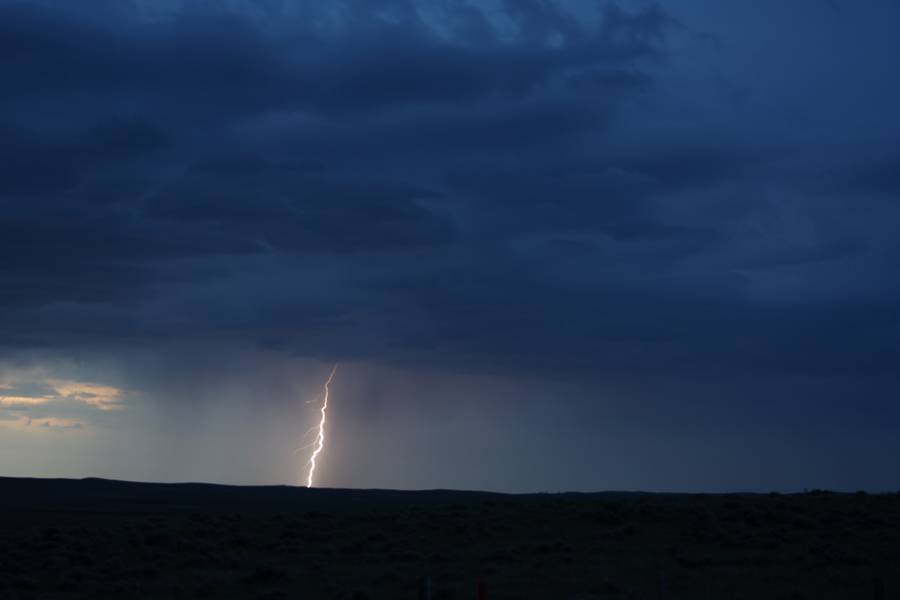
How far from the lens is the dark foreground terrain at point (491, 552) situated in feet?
89.9

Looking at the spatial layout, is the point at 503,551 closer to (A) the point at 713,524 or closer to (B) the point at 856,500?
(A) the point at 713,524

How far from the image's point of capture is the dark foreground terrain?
27.4 metres

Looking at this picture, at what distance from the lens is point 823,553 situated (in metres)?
31.9

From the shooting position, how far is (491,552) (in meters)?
33.8

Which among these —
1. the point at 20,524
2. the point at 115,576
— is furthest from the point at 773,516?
the point at 20,524

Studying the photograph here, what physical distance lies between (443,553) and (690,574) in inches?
367

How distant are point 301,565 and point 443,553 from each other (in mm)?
5210

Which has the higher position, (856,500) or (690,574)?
(856,500)

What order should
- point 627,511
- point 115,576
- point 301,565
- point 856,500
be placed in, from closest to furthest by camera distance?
point 115,576 → point 301,565 → point 627,511 → point 856,500

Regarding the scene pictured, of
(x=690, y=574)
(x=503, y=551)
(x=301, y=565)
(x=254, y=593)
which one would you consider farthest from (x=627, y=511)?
(x=254, y=593)

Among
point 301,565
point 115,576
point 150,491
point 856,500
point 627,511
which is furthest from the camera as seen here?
point 150,491

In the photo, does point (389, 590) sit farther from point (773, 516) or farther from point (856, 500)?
point (856, 500)

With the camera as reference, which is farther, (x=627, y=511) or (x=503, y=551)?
(x=627, y=511)

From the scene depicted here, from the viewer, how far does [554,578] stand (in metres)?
28.7
